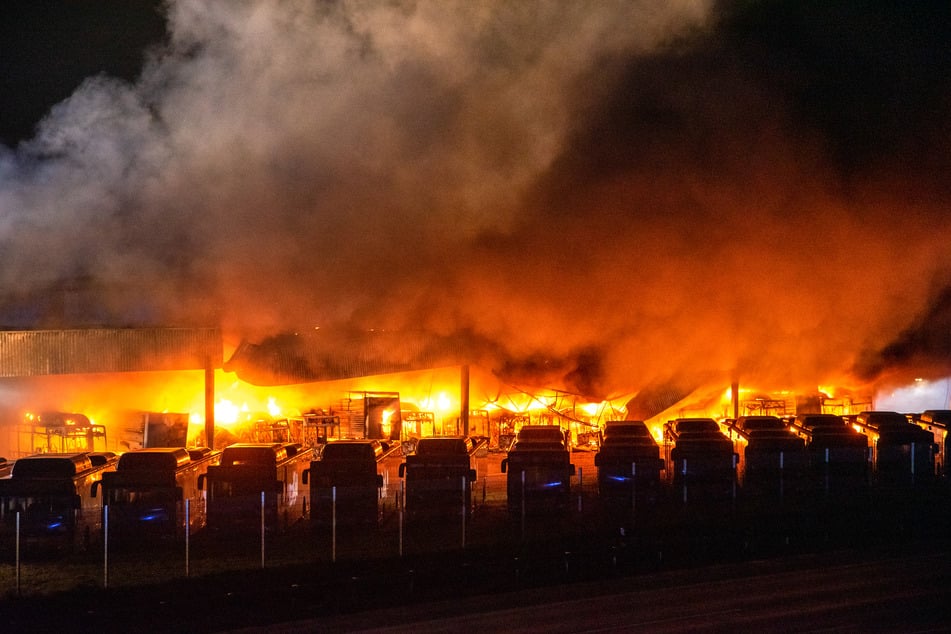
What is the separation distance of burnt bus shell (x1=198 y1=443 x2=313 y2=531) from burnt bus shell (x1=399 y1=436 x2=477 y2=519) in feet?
5.22

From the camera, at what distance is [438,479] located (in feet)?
42.3

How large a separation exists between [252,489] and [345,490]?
1454 mm

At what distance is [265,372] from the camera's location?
20828 millimetres

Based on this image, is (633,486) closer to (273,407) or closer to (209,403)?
(209,403)

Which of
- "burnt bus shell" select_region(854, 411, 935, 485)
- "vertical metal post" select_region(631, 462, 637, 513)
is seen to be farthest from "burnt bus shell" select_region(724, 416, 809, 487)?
"vertical metal post" select_region(631, 462, 637, 513)

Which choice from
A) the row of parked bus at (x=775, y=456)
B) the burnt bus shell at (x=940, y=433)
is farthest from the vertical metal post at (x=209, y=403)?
the burnt bus shell at (x=940, y=433)

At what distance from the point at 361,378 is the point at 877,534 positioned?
13.6m

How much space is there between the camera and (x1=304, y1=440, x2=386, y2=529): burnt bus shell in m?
12.2

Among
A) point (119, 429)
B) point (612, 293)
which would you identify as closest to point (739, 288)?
point (612, 293)

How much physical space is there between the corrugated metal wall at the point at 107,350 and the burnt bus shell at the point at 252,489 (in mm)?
6482

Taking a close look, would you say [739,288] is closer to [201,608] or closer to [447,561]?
[447,561]

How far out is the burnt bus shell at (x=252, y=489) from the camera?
11.9 metres

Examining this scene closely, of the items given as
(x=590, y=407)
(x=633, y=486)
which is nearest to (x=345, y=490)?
(x=633, y=486)

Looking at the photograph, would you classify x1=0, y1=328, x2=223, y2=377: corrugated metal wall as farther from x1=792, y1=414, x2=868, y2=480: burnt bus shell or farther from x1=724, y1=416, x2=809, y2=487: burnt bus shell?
x1=792, y1=414, x2=868, y2=480: burnt bus shell
